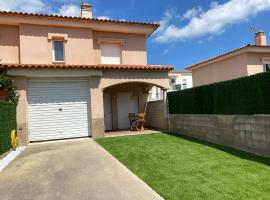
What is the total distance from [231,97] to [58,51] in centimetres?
1136

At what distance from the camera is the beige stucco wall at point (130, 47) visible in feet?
57.3

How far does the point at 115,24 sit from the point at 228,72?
32.8 feet

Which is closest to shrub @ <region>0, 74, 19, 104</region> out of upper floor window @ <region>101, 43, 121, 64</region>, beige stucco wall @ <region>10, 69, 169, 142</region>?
beige stucco wall @ <region>10, 69, 169, 142</region>

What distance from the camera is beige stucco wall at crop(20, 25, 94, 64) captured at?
51.6ft

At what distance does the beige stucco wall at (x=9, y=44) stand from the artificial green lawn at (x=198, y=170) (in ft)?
31.1

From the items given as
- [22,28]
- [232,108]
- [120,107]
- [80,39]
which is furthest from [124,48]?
[232,108]

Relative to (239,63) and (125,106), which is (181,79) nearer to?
(239,63)

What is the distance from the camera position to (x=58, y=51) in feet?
54.2

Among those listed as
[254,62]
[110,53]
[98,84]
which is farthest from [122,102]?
[254,62]

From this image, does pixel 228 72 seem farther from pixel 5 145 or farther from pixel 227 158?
pixel 5 145

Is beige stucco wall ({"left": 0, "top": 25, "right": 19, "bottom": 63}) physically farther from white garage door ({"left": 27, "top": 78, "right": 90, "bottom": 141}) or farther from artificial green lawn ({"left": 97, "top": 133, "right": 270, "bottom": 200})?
artificial green lawn ({"left": 97, "top": 133, "right": 270, "bottom": 200})

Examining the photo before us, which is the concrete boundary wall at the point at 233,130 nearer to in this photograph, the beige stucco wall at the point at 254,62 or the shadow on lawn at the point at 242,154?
the shadow on lawn at the point at 242,154

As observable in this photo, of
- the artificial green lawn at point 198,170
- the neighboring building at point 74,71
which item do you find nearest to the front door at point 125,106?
the neighboring building at point 74,71

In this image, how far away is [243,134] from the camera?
9.03m
